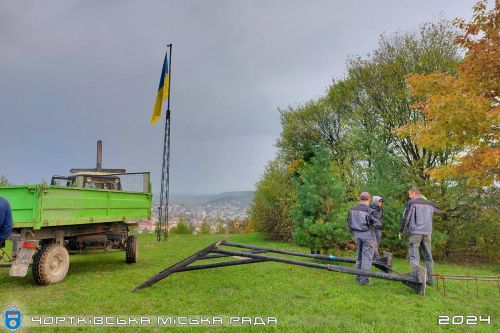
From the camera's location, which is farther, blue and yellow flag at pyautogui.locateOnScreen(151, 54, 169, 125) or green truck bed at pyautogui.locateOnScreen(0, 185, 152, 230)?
blue and yellow flag at pyautogui.locateOnScreen(151, 54, 169, 125)

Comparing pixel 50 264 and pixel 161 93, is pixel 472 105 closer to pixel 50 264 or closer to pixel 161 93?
pixel 50 264

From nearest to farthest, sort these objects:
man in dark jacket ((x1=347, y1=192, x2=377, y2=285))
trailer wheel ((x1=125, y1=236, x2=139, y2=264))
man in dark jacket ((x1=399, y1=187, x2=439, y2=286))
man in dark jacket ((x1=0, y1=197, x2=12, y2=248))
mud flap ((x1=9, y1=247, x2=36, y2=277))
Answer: man in dark jacket ((x1=0, y1=197, x2=12, y2=248)), mud flap ((x1=9, y1=247, x2=36, y2=277)), man in dark jacket ((x1=347, y1=192, x2=377, y2=285)), man in dark jacket ((x1=399, y1=187, x2=439, y2=286)), trailer wheel ((x1=125, y1=236, x2=139, y2=264))

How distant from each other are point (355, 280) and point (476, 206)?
8.44 metres

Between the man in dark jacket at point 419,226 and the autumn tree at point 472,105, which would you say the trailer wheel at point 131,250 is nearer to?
the man in dark jacket at point 419,226

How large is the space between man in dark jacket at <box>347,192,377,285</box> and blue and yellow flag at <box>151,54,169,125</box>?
43.4 ft

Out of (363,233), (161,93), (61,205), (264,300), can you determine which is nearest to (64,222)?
(61,205)

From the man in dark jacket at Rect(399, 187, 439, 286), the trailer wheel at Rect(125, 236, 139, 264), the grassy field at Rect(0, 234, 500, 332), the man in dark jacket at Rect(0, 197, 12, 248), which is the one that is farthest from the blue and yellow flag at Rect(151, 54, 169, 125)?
the man in dark jacket at Rect(0, 197, 12, 248)

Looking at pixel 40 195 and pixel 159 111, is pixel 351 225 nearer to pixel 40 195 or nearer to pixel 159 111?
pixel 40 195

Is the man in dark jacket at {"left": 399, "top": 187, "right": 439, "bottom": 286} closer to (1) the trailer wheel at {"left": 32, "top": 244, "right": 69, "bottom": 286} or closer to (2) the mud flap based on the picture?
(1) the trailer wheel at {"left": 32, "top": 244, "right": 69, "bottom": 286}

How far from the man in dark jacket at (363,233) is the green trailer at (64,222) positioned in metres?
5.58

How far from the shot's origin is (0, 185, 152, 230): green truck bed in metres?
6.95

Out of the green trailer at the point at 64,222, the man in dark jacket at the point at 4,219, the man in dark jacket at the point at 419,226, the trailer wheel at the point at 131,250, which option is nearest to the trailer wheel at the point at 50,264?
the green trailer at the point at 64,222

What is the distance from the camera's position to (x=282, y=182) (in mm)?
22281

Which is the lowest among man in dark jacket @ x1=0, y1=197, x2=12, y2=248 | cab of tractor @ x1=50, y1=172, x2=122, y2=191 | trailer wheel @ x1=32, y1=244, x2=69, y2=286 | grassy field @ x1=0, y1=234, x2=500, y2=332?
grassy field @ x1=0, y1=234, x2=500, y2=332
